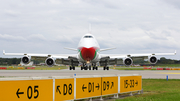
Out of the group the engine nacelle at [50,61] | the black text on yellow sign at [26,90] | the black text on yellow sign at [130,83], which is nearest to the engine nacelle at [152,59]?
the engine nacelle at [50,61]

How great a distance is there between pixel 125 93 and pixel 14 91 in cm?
775

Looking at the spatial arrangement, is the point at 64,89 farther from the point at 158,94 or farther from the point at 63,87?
the point at 158,94

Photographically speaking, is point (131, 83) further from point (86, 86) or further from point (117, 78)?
point (86, 86)

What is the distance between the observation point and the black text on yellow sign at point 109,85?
1115cm

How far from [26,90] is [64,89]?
1.89 meters

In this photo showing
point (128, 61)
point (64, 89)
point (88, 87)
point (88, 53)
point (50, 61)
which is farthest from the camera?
point (128, 61)

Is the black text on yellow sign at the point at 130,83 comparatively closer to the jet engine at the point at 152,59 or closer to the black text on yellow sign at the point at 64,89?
the black text on yellow sign at the point at 64,89

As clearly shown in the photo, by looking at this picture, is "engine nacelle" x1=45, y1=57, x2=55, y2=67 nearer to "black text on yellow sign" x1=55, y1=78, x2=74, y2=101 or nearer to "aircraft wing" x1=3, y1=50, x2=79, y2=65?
"aircraft wing" x1=3, y1=50, x2=79, y2=65

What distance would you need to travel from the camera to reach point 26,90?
24.7 feet

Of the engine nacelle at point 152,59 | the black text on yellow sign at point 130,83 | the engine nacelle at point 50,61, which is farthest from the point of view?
the engine nacelle at point 152,59

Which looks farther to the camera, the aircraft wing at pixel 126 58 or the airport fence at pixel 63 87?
the aircraft wing at pixel 126 58

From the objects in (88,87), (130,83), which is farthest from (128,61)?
(88,87)

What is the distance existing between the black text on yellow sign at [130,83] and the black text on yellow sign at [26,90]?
4.95m

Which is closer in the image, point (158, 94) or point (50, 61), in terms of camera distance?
point (158, 94)
